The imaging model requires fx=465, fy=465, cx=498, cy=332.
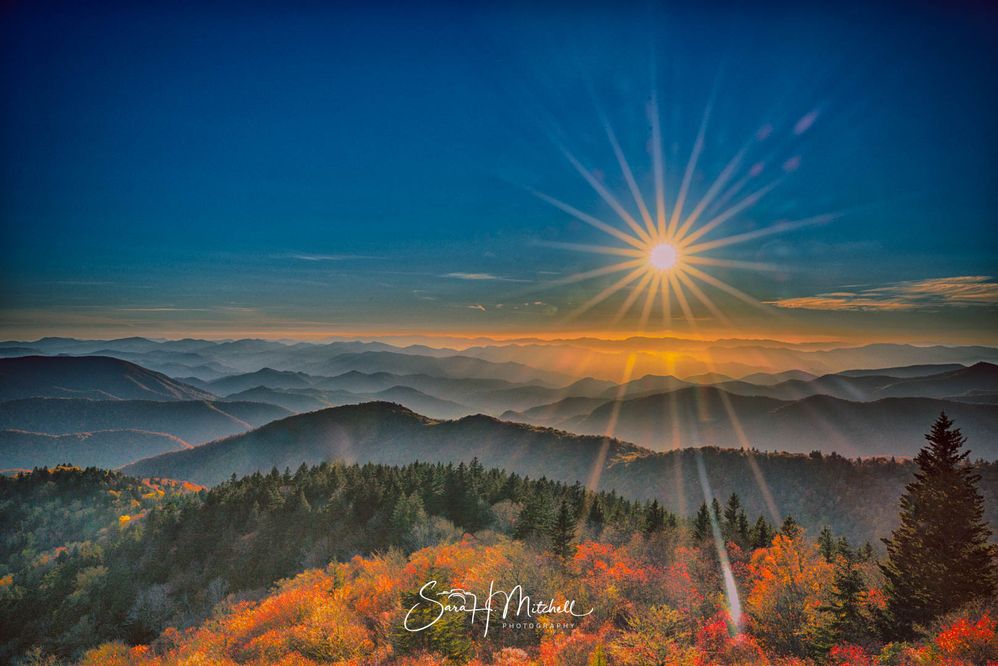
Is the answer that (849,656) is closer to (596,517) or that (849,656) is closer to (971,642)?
(971,642)

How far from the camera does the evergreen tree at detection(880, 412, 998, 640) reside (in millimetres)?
25172

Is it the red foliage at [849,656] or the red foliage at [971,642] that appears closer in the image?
the red foliage at [971,642]

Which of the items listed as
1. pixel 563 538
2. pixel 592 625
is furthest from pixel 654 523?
pixel 592 625

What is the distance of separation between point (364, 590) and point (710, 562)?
33.7m

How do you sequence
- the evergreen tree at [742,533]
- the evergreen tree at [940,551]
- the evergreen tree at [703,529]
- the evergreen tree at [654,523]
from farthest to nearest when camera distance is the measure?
the evergreen tree at [654,523], the evergreen tree at [703,529], the evergreen tree at [742,533], the evergreen tree at [940,551]

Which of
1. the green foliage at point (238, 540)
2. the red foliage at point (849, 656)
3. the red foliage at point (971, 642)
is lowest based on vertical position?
the green foliage at point (238, 540)

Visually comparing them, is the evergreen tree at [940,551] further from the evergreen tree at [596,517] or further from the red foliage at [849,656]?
the evergreen tree at [596,517]

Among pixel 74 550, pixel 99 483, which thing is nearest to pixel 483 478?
pixel 74 550

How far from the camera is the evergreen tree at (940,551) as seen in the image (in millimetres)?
25172

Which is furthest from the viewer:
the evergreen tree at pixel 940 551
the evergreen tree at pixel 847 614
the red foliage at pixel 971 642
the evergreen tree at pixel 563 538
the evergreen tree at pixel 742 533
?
the evergreen tree at pixel 742 533

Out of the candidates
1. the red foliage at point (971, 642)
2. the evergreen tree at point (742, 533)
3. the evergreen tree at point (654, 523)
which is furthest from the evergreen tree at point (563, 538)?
the red foliage at point (971, 642)

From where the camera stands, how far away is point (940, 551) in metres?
25.9
